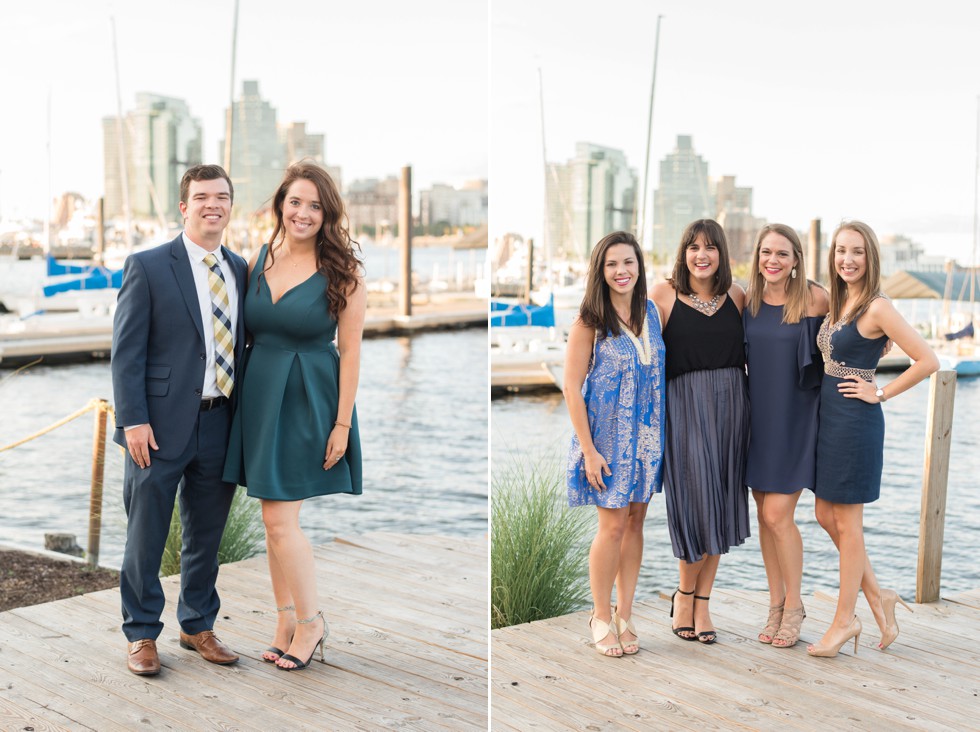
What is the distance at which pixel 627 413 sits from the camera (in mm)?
3693

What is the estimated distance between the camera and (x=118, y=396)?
3186 mm

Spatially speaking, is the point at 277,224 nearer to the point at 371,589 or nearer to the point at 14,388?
the point at 371,589

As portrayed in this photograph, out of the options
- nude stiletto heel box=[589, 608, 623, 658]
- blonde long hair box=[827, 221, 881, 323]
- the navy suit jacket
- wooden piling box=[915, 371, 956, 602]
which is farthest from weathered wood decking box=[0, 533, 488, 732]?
wooden piling box=[915, 371, 956, 602]

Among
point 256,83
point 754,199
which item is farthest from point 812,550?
point 256,83

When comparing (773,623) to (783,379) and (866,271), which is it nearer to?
(783,379)

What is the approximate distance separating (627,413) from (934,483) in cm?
162

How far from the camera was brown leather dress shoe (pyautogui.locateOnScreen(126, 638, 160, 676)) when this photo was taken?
3369 millimetres

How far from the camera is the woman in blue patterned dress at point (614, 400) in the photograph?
12.1 feet

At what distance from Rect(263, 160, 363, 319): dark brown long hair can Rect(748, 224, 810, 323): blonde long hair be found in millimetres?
1356

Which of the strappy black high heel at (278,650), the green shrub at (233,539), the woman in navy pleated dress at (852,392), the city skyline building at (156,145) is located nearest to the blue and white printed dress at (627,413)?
the woman in navy pleated dress at (852,392)

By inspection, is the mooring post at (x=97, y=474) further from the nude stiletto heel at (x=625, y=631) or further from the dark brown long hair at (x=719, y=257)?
the dark brown long hair at (x=719, y=257)

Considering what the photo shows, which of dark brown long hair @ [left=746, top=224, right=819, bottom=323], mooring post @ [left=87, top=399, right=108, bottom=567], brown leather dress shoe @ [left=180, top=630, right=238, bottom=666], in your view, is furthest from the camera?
mooring post @ [left=87, top=399, right=108, bottom=567]

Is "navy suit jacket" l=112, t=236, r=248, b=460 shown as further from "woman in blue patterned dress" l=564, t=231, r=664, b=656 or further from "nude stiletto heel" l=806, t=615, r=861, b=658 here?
"nude stiletto heel" l=806, t=615, r=861, b=658

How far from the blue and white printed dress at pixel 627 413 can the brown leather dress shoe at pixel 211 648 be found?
1.26m
